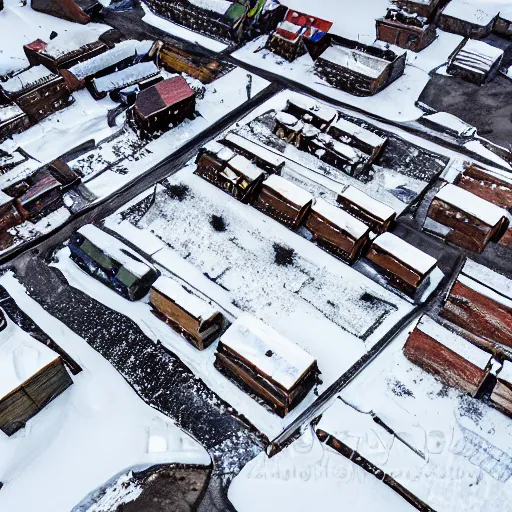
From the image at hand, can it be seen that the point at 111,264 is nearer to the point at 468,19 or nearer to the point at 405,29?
the point at 405,29

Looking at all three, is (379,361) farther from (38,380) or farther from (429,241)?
(38,380)

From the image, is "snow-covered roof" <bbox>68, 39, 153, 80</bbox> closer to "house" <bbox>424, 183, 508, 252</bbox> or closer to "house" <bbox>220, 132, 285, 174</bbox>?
"house" <bbox>220, 132, 285, 174</bbox>

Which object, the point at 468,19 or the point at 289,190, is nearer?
the point at 289,190

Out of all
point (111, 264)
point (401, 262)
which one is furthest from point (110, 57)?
Answer: point (401, 262)

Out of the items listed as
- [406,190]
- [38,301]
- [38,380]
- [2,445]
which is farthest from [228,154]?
[2,445]

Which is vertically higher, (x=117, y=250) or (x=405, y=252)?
(x=405, y=252)

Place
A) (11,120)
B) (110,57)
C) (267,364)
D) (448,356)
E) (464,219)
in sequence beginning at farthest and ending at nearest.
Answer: (110,57) → (11,120) → (464,219) → (448,356) → (267,364)

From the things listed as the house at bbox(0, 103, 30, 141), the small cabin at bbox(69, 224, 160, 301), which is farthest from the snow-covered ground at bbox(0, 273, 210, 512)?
the house at bbox(0, 103, 30, 141)
